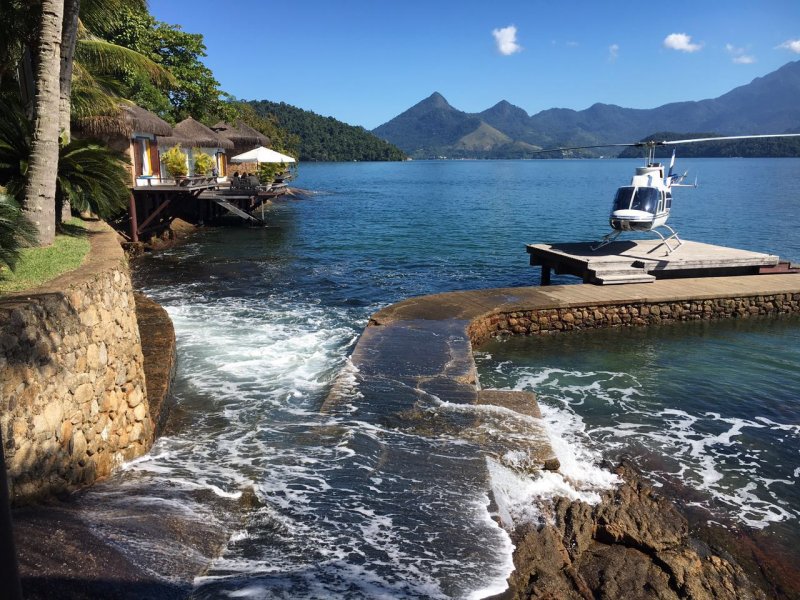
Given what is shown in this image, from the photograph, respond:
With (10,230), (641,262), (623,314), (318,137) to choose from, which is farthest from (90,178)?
(318,137)

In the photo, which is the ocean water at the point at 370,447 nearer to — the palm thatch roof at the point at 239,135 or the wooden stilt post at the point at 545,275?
the wooden stilt post at the point at 545,275

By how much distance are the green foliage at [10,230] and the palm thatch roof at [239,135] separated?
3407 cm

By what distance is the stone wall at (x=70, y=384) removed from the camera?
5.05 metres

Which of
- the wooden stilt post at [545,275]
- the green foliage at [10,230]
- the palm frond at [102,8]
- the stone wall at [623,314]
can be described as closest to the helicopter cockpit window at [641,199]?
the wooden stilt post at [545,275]

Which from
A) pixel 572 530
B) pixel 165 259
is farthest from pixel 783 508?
pixel 165 259

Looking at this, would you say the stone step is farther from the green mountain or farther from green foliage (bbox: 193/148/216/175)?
the green mountain

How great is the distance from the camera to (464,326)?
12805mm

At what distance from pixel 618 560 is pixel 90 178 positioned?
10.1 meters

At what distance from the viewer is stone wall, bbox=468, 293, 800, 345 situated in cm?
1427

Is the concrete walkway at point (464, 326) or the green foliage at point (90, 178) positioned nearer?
the concrete walkway at point (464, 326)

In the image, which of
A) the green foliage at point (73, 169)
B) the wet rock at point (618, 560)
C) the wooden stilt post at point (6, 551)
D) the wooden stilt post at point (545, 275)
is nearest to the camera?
the wooden stilt post at point (6, 551)

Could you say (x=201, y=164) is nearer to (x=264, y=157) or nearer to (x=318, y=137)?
(x=264, y=157)

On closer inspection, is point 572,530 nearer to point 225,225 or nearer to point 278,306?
point 278,306

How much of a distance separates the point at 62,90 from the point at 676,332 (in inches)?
585
